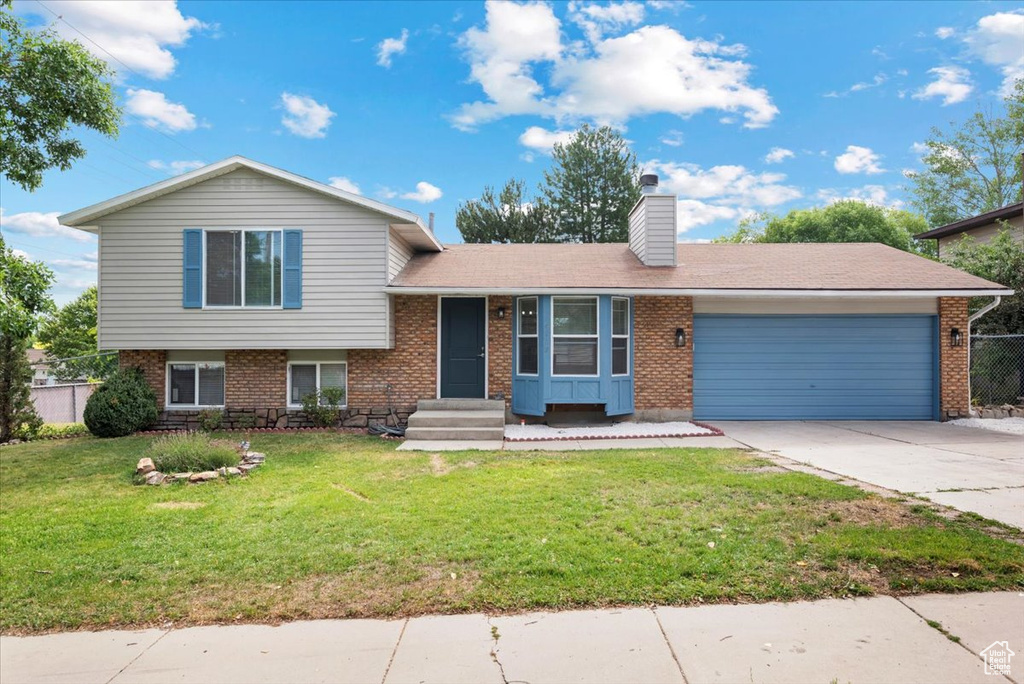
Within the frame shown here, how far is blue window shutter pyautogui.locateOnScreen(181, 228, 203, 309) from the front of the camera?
9891 mm

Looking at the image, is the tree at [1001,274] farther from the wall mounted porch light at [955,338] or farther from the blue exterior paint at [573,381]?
the blue exterior paint at [573,381]

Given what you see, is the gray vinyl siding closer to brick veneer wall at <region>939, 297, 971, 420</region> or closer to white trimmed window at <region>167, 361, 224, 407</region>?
white trimmed window at <region>167, 361, 224, 407</region>

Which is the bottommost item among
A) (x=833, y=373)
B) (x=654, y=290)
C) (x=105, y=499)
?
(x=105, y=499)

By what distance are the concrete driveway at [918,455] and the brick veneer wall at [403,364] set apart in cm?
585

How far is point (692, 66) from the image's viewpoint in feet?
44.2

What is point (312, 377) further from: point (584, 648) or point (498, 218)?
point (498, 218)

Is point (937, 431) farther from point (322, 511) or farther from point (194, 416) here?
point (194, 416)

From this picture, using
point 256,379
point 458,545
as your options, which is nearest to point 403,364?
point 256,379

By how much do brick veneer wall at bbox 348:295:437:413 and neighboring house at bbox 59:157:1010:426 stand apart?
1.1 inches

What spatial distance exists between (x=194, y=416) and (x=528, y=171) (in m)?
18.9

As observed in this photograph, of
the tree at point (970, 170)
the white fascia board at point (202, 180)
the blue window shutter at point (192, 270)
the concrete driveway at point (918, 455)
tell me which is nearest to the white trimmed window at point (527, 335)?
the white fascia board at point (202, 180)

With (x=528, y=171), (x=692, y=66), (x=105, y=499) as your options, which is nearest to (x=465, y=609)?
A: (x=105, y=499)

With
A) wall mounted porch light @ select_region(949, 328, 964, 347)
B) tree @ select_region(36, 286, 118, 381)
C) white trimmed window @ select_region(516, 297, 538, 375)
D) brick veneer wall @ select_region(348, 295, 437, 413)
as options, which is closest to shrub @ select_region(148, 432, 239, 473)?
brick veneer wall @ select_region(348, 295, 437, 413)

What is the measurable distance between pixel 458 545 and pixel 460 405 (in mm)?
6293
